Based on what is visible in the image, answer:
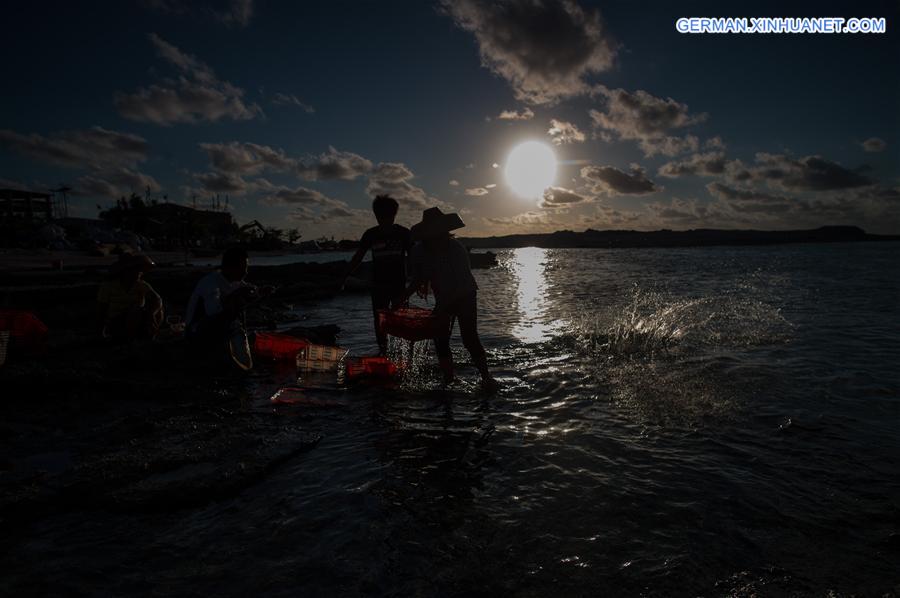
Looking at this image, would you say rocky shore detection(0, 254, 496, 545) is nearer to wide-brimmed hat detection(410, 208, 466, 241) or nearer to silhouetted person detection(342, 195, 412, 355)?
silhouetted person detection(342, 195, 412, 355)

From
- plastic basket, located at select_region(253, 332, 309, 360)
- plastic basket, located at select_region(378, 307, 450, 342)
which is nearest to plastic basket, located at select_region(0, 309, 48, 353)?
plastic basket, located at select_region(253, 332, 309, 360)

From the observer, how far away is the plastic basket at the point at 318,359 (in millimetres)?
7984

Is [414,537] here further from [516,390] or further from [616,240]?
[616,240]

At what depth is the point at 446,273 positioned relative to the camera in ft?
21.3

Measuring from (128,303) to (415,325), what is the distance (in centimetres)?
593

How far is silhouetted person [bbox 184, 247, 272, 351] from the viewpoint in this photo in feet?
22.0

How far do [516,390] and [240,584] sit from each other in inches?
182

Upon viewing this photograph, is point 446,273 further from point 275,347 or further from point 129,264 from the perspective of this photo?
point 129,264

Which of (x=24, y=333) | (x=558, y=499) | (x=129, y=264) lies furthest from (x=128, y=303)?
(x=558, y=499)

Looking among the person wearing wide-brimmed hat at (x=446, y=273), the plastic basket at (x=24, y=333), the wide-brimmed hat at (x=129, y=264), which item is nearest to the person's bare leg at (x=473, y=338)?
the person wearing wide-brimmed hat at (x=446, y=273)

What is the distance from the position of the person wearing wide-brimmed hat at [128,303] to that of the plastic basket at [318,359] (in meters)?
3.17

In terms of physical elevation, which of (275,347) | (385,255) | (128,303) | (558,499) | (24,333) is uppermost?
(385,255)

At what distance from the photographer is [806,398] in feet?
20.1

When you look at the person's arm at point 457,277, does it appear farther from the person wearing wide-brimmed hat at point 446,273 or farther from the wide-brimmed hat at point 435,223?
the wide-brimmed hat at point 435,223
